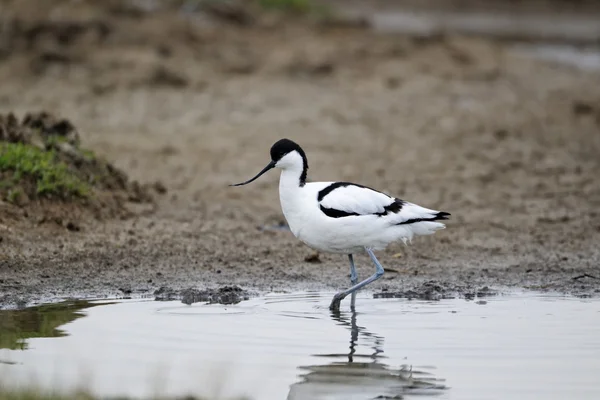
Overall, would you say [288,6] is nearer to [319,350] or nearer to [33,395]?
[319,350]

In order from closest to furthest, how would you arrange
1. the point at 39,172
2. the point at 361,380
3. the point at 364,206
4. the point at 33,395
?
the point at 33,395
the point at 361,380
the point at 364,206
the point at 39,172

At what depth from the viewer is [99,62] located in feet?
55.6

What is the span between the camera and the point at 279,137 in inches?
565

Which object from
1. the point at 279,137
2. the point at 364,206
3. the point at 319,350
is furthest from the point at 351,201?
the point at 279,137

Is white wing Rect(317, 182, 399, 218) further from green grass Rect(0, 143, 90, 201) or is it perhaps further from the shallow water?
green grass Rect(0, 143, 90, 201)

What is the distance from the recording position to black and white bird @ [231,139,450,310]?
8109mm

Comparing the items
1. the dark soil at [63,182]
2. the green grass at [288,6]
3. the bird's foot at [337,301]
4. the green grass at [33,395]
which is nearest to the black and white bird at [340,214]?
the bird's foot at [337,301]

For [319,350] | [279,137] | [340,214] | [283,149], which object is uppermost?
[279,137]

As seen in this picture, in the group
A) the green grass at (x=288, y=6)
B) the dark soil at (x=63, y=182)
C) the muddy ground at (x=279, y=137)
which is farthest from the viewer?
the green grass at (x=288, y=6)

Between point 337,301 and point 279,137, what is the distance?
630 centimetres

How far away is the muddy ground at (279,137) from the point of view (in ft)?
31.2

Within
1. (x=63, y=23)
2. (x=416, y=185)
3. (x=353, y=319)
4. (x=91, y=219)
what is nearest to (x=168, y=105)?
(x=63, y=23)

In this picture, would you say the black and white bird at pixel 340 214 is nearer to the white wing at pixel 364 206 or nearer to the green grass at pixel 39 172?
the white wing at pixel 364 206

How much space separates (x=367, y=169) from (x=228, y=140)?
2.02 m
